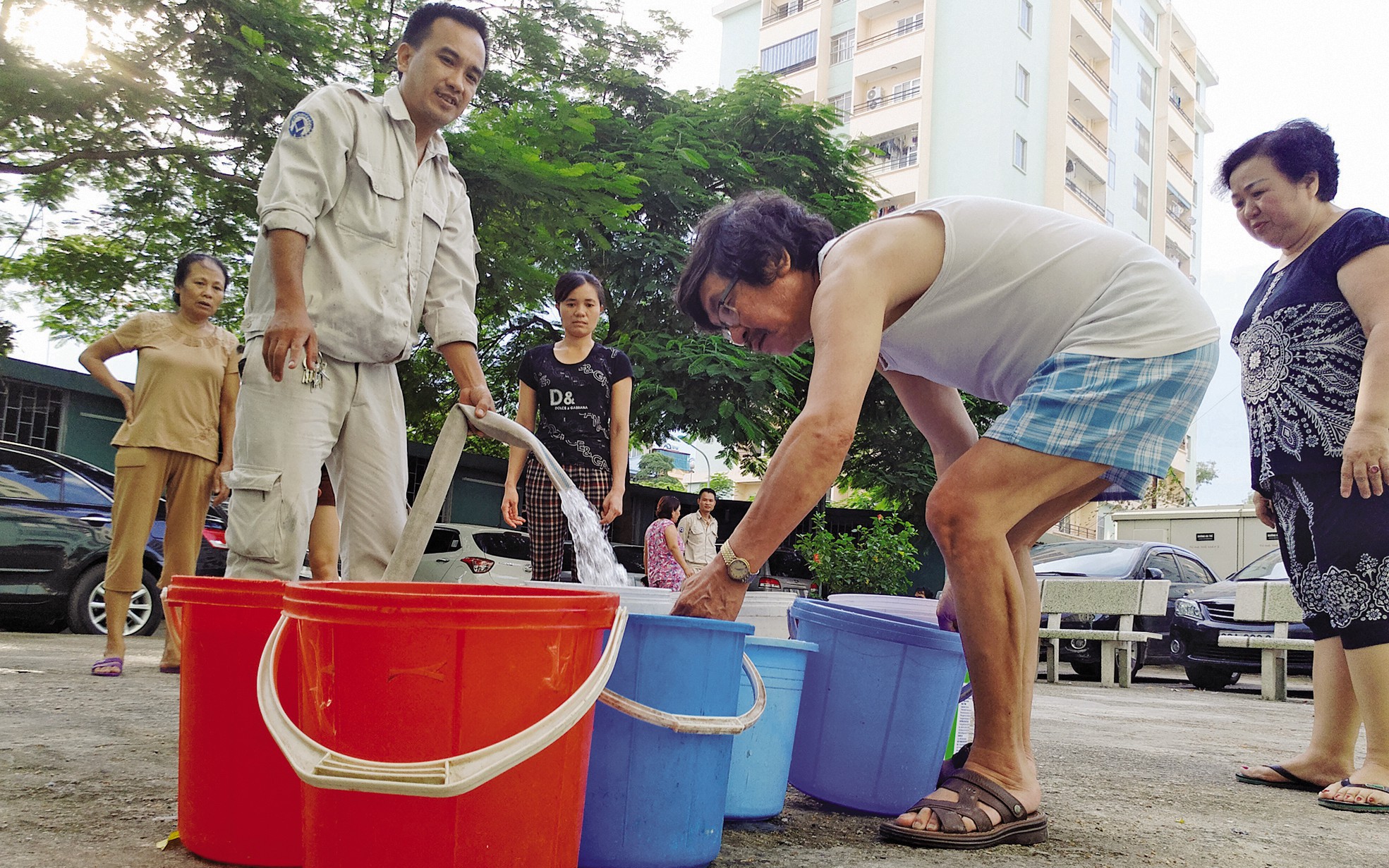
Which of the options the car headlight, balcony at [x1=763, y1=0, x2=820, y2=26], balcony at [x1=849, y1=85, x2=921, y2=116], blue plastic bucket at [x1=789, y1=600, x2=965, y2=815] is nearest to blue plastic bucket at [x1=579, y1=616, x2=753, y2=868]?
blue plastic bucket at [x1=789, y1=600, x2=965, y2=815]

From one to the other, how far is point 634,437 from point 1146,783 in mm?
11833

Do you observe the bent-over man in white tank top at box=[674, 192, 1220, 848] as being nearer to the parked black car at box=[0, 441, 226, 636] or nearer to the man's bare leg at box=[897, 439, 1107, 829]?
the man's bare leg at box=[897, 439, 1107, 829]

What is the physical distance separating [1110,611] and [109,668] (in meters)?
8.51

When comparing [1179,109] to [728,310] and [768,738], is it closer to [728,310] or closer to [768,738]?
[728,310]

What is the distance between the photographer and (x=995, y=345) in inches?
98.5

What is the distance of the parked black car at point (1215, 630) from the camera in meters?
10.3

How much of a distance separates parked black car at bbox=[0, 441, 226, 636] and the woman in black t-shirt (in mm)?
4060

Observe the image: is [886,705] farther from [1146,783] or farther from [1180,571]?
[1180,571]

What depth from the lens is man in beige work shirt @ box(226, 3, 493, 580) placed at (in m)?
2.62

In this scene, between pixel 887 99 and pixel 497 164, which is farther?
pixel 887 99

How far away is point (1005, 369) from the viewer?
8.42 ft

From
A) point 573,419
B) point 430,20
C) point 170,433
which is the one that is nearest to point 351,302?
point 430,20

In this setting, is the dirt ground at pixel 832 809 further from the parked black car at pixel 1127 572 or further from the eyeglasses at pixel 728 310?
the parked black car at pixel 1127 572

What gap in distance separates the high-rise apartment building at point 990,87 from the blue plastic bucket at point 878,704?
28.6 meters
